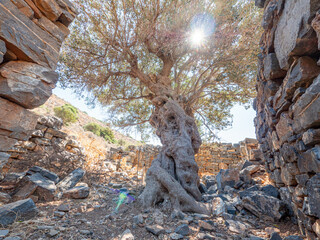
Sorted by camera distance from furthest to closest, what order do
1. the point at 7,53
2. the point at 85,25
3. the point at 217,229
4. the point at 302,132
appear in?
the point at 85,25
the point at 217,229
the point at 302,132
the point at 7,53

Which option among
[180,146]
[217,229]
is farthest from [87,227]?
[180,146]

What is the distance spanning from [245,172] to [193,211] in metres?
2.35

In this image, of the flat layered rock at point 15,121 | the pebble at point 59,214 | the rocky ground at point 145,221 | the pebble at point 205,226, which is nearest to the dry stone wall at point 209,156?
the rocky ground at point 145,221

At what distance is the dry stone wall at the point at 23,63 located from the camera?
160 cm

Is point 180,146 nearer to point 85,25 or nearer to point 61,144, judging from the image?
point 61,144

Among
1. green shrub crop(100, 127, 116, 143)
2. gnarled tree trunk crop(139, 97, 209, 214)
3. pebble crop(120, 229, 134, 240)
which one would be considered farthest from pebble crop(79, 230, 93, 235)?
green shrub crop(100, 127, 116, 143)

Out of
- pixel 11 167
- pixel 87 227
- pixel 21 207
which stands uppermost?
pixel 11 167

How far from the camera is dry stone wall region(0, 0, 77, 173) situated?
1.60 metres

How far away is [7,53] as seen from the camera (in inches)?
65.0

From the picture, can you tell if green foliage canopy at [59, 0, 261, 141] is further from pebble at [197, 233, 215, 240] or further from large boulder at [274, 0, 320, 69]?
pebble at [197, 233, 215, 240]

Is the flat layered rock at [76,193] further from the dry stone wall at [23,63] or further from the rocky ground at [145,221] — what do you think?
the dry stone wall at [23,63]

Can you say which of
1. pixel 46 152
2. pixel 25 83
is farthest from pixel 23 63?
pixel 46 152

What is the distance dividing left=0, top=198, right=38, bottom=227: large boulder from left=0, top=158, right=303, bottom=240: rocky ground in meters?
0.04

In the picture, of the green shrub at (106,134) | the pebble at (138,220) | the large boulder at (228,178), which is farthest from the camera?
the green shrub at (106,134)
